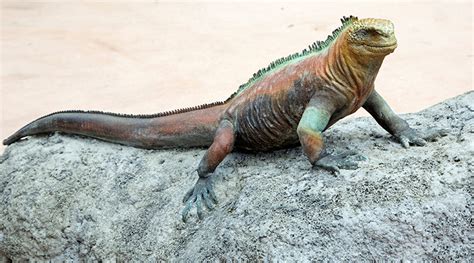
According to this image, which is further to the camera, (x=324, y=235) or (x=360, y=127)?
(x=360, y=127)

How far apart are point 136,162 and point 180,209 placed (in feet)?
1.57

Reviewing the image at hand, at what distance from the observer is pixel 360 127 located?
338 cm

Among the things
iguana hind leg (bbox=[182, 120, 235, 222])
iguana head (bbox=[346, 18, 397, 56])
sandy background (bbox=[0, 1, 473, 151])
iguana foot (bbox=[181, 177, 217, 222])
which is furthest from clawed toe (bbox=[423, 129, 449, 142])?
sandy background (bbox=[0, 1, 473, 151])

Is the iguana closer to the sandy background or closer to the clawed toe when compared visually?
the clawed toe

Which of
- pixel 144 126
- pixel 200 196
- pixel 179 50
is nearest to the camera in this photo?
pixel 200 196

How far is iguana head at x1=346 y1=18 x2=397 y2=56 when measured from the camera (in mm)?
2723

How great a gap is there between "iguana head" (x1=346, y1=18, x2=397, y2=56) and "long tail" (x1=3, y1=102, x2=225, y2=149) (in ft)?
2.64

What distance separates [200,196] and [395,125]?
0.96m

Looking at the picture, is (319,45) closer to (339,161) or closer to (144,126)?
(339,161)

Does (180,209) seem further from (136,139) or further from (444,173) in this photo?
(444,173)

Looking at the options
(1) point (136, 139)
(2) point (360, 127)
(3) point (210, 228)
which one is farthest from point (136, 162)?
(2) point (360, 127)

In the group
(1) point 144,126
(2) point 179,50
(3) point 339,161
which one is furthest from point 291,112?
(2) point 179,50

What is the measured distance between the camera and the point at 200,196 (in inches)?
119

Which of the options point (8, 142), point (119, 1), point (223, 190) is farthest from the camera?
point (119, 1)
